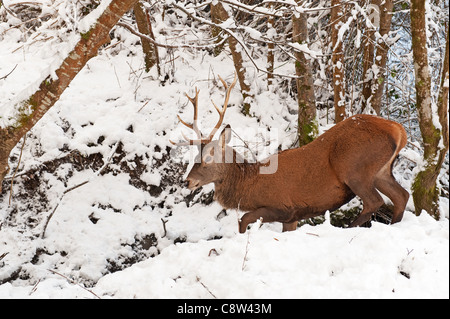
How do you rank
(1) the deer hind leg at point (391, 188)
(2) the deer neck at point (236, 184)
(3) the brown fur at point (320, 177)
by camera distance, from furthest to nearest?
(2) the deer neck at point (236, 184) < (1) the deer hind leg at point (391, 188) < (3) the brown fur at point (320, 177)

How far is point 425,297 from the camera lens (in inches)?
104

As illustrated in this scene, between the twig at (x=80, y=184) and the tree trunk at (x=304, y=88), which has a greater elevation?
the tree trunk at (x=304, y=88)

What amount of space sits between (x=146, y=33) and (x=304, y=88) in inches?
115

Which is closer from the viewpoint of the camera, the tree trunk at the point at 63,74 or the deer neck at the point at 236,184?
the tree trunk at the point at 63,74

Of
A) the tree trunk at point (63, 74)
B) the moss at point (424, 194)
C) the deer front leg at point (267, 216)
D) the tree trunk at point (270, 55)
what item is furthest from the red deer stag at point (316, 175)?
the tree trunk at point (270, 55)

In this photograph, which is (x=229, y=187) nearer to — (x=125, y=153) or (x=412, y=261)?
(x=125, y=153)

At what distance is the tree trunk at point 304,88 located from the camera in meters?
6.21


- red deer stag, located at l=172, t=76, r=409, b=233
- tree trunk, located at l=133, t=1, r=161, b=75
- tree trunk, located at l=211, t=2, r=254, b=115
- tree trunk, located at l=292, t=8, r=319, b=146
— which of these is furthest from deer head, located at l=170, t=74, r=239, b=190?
tree trunk, located at l=133, t=1, r=161, b=75

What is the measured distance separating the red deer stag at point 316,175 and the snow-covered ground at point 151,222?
1.05ft

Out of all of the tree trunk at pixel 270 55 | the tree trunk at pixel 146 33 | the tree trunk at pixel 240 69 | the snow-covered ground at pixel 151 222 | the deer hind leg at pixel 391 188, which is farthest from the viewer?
the tree trunk at pixel 146 33

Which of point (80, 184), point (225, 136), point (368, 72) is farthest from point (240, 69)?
point (80, 184)

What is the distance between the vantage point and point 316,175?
4.73 m

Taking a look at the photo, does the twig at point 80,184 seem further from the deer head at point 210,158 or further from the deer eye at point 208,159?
the deer eye at point 208,159
